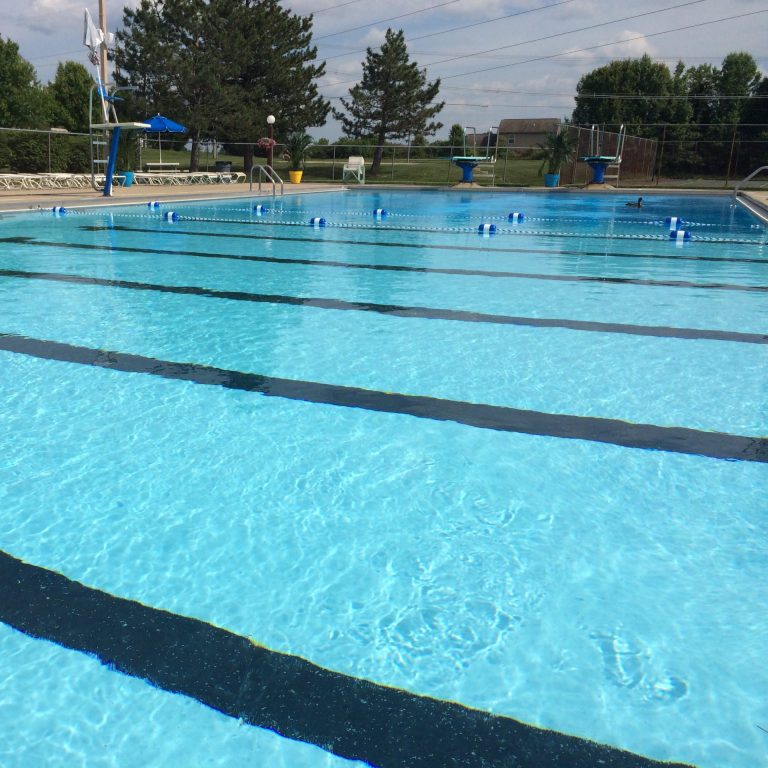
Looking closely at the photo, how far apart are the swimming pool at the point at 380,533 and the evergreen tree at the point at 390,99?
32.1 metres

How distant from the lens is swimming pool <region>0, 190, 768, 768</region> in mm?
1910

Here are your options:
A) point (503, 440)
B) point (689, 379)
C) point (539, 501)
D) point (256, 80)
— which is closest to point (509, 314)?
point (689, 379)

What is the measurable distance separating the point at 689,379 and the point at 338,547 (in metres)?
3.09

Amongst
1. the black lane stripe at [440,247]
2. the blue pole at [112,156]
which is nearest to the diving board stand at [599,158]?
the black lane stripe at [440,247]

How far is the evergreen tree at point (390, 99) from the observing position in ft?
119

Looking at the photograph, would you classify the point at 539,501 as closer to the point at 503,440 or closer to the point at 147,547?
the point at 503,440

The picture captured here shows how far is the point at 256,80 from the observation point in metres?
31.9

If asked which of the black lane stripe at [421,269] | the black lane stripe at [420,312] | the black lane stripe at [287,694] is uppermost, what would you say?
the black lane stripe at [421,269]

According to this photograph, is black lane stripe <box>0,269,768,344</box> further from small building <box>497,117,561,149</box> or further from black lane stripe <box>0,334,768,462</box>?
small building <box>497,117,561,149</box>

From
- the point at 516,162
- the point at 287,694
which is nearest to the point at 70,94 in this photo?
the point at 516,162

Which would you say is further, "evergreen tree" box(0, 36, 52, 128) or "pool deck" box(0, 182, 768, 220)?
"evergreen tree" box(0, 36, 52, 128)

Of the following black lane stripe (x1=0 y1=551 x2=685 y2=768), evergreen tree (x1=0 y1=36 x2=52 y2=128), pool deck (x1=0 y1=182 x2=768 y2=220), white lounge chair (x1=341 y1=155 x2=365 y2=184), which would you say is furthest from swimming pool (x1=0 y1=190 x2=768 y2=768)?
evergreen tree (x1=0 y1=36 x2=52 y2=128)

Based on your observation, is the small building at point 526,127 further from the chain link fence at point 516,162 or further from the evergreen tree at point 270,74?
the evergreen tree at point 270,74

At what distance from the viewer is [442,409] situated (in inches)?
166
